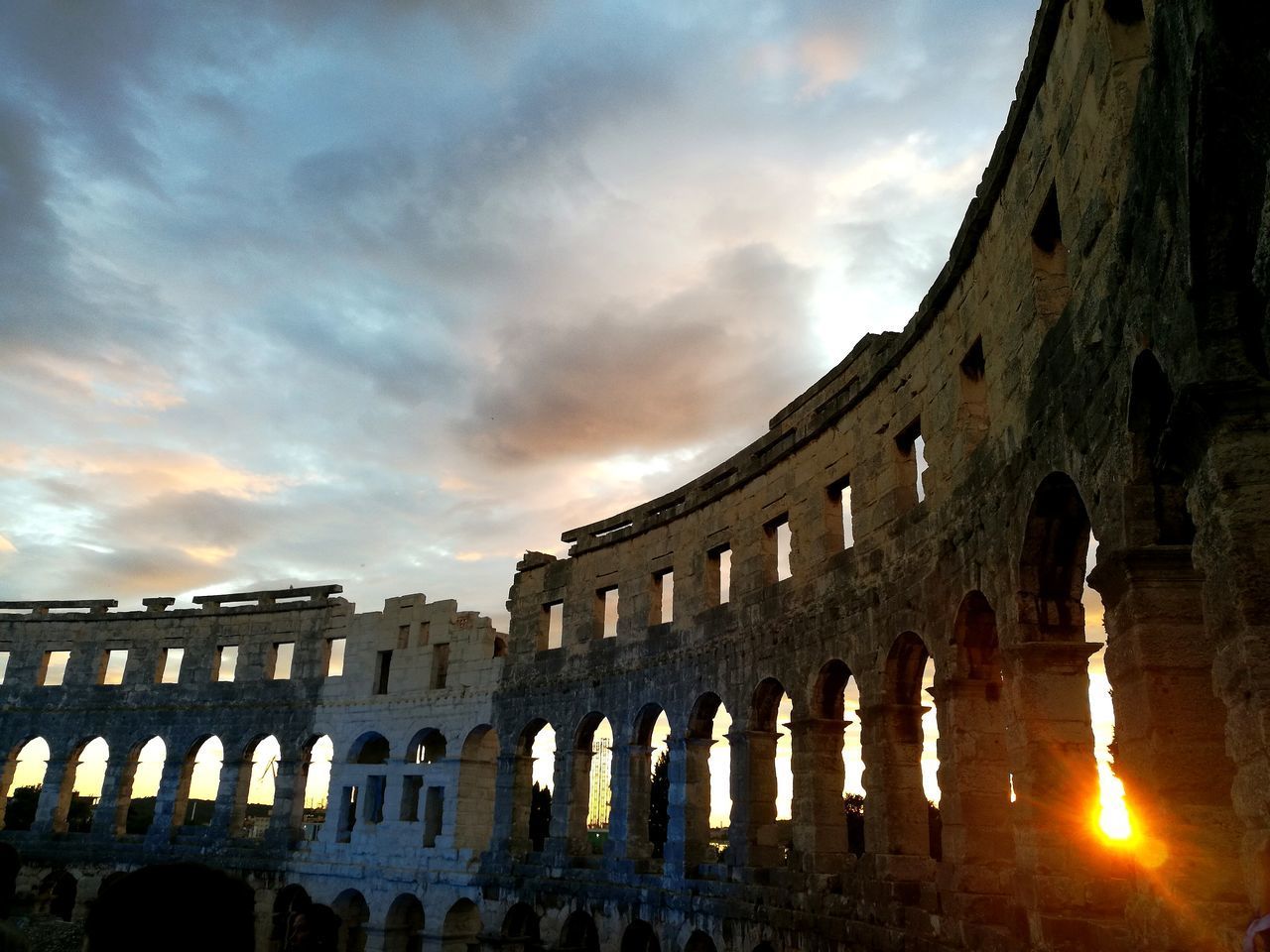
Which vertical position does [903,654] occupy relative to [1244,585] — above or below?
above

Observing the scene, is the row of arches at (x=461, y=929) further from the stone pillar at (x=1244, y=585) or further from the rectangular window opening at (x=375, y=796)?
the stone pillar at (x=1244, y=585)

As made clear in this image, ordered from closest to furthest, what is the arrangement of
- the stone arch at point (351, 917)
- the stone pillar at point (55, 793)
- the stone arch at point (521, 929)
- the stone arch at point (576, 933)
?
the stone arch at point (576, 933)
the stone arch at point (521, 929)
the stone arch at point (351, 917)
the stone pillar at point (55, 793)

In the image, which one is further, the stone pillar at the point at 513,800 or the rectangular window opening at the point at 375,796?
the rectangular window opening at the point at 375,796

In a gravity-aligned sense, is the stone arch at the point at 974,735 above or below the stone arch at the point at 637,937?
above

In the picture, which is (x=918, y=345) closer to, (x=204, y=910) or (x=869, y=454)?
(x=869, y=454)

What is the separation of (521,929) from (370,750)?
7.82 metres

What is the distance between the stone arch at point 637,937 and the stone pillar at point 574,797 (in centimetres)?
182

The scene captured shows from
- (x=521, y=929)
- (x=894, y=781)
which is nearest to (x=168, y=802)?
(x=521, y=929)

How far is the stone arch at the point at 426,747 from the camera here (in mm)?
25328

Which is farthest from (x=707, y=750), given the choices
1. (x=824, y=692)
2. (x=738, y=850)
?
(x=824, y=692)

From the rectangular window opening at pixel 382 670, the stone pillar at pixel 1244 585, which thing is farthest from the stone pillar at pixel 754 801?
the rectangular window opening at pixel 382 670

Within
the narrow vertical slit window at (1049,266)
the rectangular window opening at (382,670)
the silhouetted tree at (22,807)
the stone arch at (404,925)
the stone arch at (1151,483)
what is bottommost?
the stone arch at (404,925)

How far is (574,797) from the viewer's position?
21.1m

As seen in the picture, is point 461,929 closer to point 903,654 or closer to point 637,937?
point 637,937
